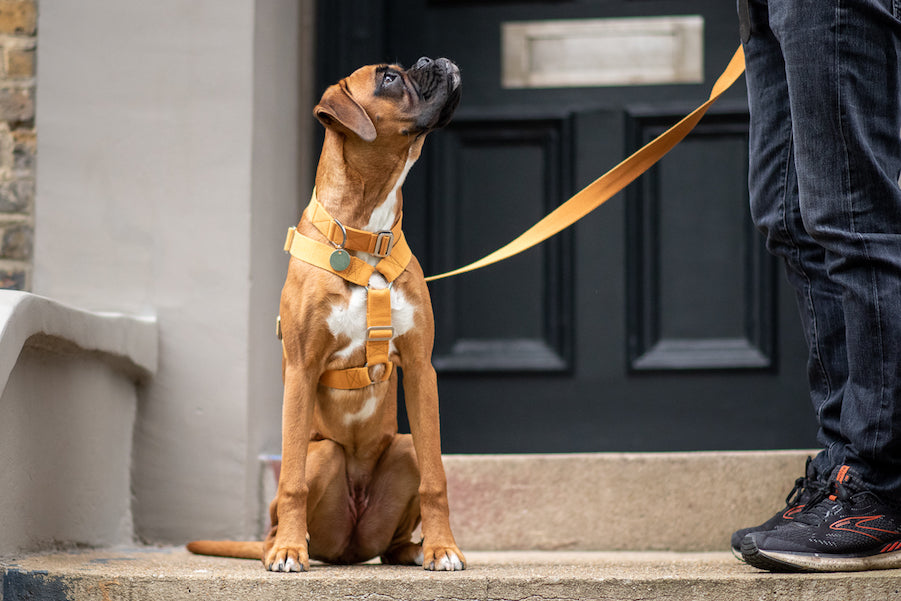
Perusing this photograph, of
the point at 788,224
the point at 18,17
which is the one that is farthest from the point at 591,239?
the point at 18,17

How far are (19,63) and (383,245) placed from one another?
5.28 ft

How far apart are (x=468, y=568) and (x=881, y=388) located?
38.4 inches

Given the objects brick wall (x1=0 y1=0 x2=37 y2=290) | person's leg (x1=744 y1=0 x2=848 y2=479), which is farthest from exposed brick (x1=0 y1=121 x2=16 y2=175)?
person's leg (x1=744 y1=0 x2=848 y2=479)

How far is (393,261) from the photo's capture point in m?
2.18

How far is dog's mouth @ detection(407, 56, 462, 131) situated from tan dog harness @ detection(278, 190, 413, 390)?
0.93 feet

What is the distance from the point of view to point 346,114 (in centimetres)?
214

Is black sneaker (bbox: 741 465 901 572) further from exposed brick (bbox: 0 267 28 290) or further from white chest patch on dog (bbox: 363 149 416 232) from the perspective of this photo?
exposed brick (bbox: 0 267 28 290)

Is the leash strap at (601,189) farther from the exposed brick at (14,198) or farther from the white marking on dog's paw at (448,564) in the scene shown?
the exposed brick at (14,198)

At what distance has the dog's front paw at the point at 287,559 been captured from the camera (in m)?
2.02

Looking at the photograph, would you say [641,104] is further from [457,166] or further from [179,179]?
[179,179]

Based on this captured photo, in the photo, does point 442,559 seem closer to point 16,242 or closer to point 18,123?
point 16,242

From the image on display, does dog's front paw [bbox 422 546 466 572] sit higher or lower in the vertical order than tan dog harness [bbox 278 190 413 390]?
lower

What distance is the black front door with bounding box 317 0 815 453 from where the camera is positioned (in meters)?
3.35

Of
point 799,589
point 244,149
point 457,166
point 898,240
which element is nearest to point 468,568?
point 799,589
